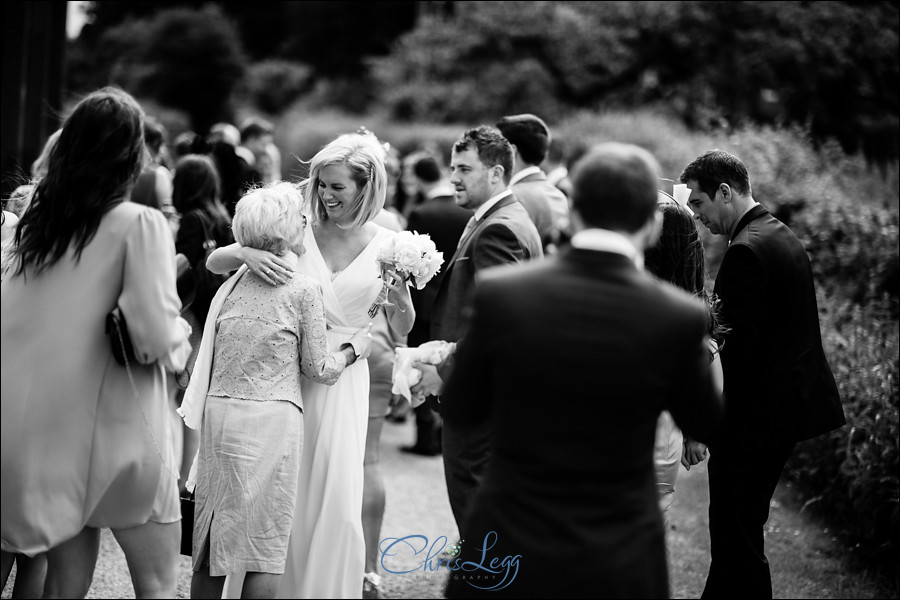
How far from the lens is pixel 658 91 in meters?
25.2

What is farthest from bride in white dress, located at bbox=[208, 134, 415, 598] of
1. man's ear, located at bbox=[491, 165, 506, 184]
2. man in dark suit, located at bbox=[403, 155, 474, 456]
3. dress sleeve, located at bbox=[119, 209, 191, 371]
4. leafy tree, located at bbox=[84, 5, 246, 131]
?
leafy tree, located at bbox=[84, 5, 246, 131]

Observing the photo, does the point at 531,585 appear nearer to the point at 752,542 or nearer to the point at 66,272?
the point at 66,272

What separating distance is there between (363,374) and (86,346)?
1440 mm

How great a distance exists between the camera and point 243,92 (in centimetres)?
3581

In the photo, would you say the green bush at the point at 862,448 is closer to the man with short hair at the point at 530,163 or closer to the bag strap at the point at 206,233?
the man with short hair at the point at 530,163

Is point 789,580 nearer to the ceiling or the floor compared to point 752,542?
nearer to the floor

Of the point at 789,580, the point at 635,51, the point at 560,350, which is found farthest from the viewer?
the point at 635,51

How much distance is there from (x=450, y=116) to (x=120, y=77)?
1144 centimetres

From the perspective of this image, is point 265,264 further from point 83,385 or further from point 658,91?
point 658,91

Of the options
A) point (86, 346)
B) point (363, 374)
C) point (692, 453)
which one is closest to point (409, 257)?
point (363, 374)

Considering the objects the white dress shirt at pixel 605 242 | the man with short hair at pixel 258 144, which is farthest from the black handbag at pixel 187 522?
the man with short hair at pixel 258 144

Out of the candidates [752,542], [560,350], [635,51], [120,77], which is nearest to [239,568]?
[560,350]

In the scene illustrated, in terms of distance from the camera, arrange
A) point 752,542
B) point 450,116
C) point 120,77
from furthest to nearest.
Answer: point 120,77 → point 450,116 → point 752,542

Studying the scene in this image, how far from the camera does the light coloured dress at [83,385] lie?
3.12 meters
